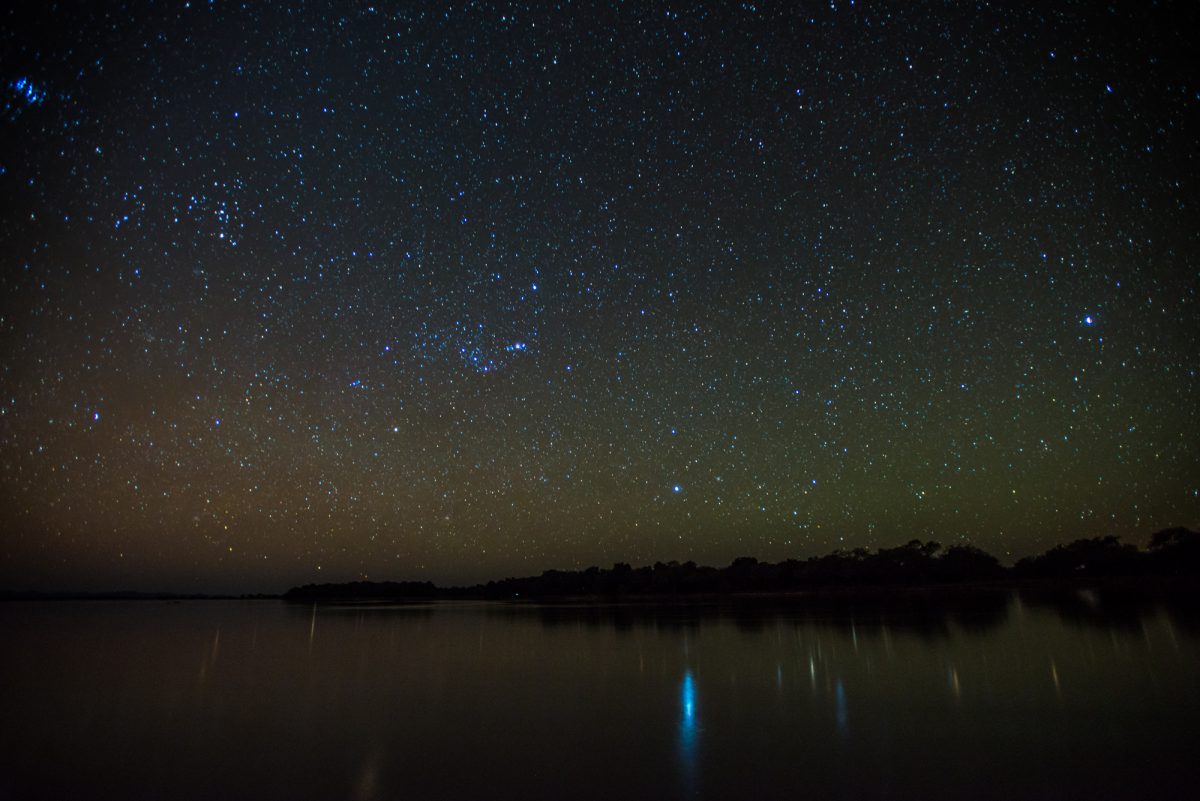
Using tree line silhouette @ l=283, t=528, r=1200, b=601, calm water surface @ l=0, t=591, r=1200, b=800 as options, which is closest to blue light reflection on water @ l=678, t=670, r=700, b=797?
calm water surface @ l=0, t=591, r=1200, b=800

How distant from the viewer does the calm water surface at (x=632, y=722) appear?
7371 mm

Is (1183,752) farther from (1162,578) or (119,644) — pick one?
(1162,578)

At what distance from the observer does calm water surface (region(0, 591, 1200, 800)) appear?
737 cm

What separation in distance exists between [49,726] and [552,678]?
8499 mm

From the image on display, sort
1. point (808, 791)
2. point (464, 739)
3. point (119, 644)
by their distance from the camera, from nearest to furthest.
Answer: point (808, 791) → point (464, 739) → point (119, 644)

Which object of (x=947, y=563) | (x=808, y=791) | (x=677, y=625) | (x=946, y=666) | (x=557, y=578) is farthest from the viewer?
(x=557, y=578)

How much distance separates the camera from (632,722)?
33.1 feet

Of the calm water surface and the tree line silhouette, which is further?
the tree line silhouette

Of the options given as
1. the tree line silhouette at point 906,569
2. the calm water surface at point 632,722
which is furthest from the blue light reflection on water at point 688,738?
the tree line silhouette at point 906,569

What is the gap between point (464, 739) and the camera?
9.52m

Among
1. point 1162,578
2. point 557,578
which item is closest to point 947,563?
point 1162,578

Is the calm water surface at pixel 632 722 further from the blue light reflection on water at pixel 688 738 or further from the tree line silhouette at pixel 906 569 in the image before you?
the tree line silhouette at pixel 906 569

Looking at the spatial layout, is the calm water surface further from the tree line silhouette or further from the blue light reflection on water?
the tree line silhouette

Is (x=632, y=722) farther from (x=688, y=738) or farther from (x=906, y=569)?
(x=906, y=569)
